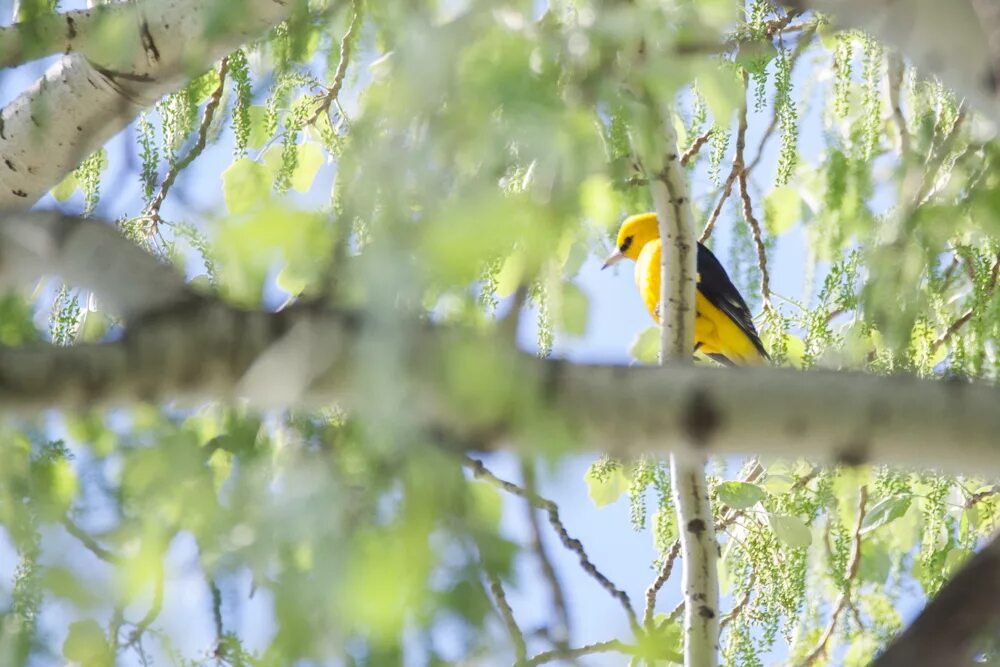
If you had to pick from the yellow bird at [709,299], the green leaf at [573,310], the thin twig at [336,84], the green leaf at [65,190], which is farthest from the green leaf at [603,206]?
the yellow bird at [709,299]

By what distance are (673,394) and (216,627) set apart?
36 centimetres

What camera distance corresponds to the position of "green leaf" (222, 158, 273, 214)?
6.02 ft

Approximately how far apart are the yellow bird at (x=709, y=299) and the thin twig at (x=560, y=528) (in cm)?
228

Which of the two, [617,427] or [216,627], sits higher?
[617,427]

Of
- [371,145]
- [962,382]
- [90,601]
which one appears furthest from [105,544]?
[962,382]

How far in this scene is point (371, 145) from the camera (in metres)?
0.75

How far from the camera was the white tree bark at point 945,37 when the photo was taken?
97 cm

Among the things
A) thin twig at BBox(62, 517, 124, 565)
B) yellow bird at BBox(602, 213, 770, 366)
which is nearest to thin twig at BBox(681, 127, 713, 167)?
yellow bird at BBox(602, 213, 770, 366)

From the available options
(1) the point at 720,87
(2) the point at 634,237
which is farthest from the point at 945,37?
(2) the point at 634,237

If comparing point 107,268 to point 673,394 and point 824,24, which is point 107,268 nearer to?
point 673,394

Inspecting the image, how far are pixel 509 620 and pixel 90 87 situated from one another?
1029mm

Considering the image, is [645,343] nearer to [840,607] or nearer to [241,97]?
[840,607]

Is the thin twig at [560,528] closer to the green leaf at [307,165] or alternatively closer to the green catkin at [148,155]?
the green catkin at [148,155]

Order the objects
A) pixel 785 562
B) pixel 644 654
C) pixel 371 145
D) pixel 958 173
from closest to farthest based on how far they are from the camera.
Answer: pixel 371 145 → pixel 644 654 → pixel 958 173 → pixel 785 562
